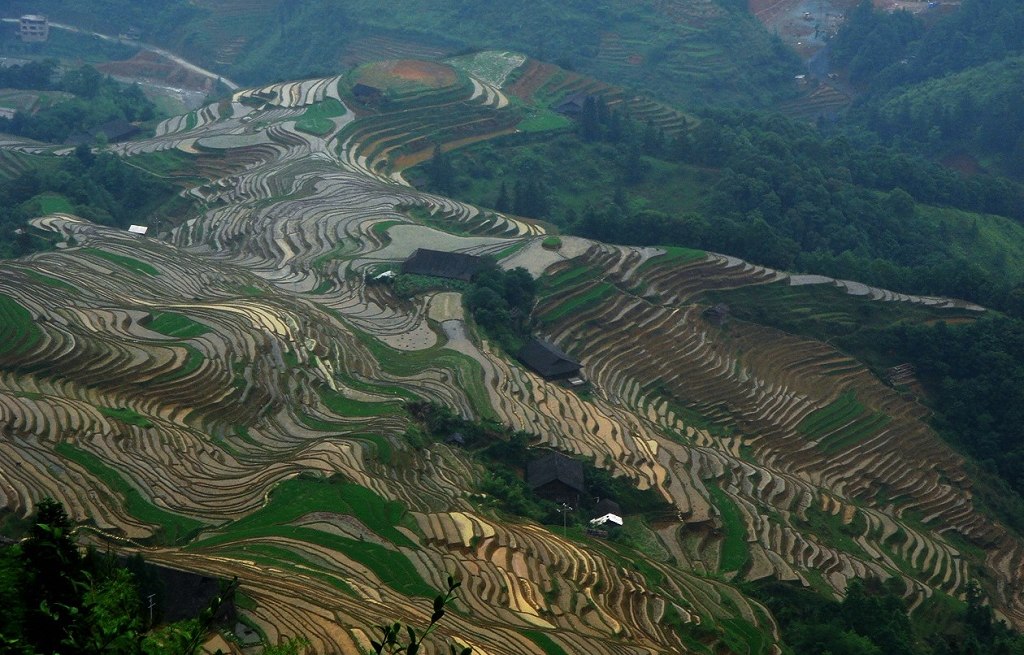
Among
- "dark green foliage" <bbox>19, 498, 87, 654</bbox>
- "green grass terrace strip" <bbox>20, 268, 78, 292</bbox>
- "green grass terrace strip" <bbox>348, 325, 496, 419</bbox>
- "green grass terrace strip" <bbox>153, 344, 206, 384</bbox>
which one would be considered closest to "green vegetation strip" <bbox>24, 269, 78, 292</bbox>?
"green grass terrace strip" <bbox>20, 268, 78, 292</bbox>

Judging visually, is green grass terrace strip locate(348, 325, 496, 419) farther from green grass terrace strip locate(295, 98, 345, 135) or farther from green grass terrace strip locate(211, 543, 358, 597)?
green grass terrace strip locate(295, 98, 345, 135)

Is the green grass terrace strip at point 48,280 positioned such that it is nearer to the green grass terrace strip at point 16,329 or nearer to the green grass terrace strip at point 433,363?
the green grass terrace strip at point 16,329

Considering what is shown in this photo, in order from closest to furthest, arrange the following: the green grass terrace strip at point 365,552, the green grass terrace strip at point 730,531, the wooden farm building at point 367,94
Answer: the green grass terrace strip at point 365,552 → the green grass terrace strip at point 730,531 → the wooden farm building at point 367,94

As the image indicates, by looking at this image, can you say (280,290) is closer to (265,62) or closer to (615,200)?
(615,200)

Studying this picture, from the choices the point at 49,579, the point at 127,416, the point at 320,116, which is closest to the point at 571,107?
the point at 320,116

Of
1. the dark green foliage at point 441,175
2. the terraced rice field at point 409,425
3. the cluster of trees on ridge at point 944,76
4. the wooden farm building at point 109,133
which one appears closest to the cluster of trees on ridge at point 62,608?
the terraced rice field at point 409,425

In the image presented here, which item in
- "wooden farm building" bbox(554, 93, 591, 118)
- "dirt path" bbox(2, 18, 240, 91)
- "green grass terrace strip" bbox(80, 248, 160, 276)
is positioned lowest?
"dirt path" bbox(2, 18, 240, 91)
